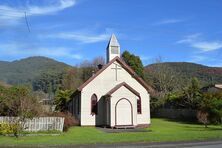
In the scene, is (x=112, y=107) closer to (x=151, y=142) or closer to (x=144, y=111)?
(x=144, y=111)

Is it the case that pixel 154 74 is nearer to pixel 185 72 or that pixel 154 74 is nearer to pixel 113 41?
pixel 185 72

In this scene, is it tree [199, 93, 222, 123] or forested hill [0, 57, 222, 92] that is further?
forested hill [0, 57, 222, 92]

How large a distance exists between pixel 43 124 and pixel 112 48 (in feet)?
52.1

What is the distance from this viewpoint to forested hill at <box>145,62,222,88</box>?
7106cm

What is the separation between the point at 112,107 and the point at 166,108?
22.2 meters

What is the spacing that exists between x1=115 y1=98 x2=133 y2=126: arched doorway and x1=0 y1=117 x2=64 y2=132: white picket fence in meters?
8.37

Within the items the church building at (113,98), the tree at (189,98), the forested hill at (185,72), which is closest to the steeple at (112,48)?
the church building at (113,98)

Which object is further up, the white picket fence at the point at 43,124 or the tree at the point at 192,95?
the tree at the point at 192,95

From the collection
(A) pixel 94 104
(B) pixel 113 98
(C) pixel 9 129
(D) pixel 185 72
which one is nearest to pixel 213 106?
(B) pixel 113 98

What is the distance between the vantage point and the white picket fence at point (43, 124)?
25.3 meters

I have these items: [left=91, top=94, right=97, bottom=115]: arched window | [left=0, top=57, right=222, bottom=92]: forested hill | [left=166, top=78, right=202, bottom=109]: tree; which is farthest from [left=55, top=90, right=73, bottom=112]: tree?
[left=0, top=57, right=222, bottom=92]: forested hill

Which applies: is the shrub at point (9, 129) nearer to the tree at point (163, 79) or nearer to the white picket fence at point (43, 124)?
the white picket fence at point (43, 124)

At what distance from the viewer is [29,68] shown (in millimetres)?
136375

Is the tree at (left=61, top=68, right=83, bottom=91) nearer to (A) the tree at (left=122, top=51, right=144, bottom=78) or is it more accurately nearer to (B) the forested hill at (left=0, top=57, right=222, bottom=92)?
(B) the forested hill at (left=0, top=57, right=222, bottom=92)
